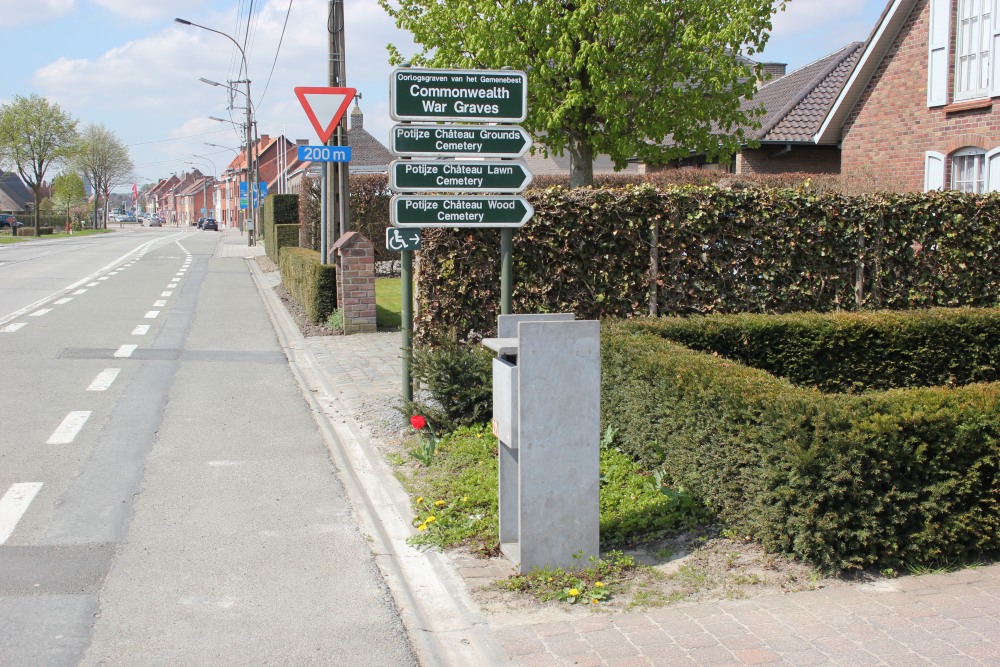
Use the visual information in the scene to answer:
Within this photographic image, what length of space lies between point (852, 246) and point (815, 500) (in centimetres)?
721

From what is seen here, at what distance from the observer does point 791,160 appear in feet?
81.6

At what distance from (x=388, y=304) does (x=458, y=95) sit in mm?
11182

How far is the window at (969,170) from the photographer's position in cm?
1677

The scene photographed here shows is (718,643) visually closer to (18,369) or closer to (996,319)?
(996,319)

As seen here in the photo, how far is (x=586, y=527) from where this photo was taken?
4828 millimetres

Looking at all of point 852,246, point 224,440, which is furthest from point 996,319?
point 224,440

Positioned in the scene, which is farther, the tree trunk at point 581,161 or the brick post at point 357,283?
the tree trunk at point 581,161

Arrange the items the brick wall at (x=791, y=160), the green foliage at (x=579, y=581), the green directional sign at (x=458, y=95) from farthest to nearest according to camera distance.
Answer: the brick wall at (x=791, y=160) < the green directional sign at (x=458, y=95) < the green foliage at (x=579, y=581)

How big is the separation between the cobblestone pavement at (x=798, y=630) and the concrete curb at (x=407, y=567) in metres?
0.12

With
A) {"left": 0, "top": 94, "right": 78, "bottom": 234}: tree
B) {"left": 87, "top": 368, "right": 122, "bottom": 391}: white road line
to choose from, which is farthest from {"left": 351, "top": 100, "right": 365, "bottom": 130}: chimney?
{"left": 87, "top": 368, "right": 122, "bottom": 391}: white road line

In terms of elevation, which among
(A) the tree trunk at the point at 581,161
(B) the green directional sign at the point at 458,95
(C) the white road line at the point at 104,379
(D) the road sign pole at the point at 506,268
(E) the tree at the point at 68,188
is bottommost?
(C) the white road line at the point at 104,379

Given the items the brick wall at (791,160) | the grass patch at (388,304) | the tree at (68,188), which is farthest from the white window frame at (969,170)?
the tree at (68,188)

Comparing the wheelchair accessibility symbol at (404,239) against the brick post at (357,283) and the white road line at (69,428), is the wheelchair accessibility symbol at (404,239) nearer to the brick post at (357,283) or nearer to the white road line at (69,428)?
the white road line at (69,428)

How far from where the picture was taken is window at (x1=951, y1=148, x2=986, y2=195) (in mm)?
16766
